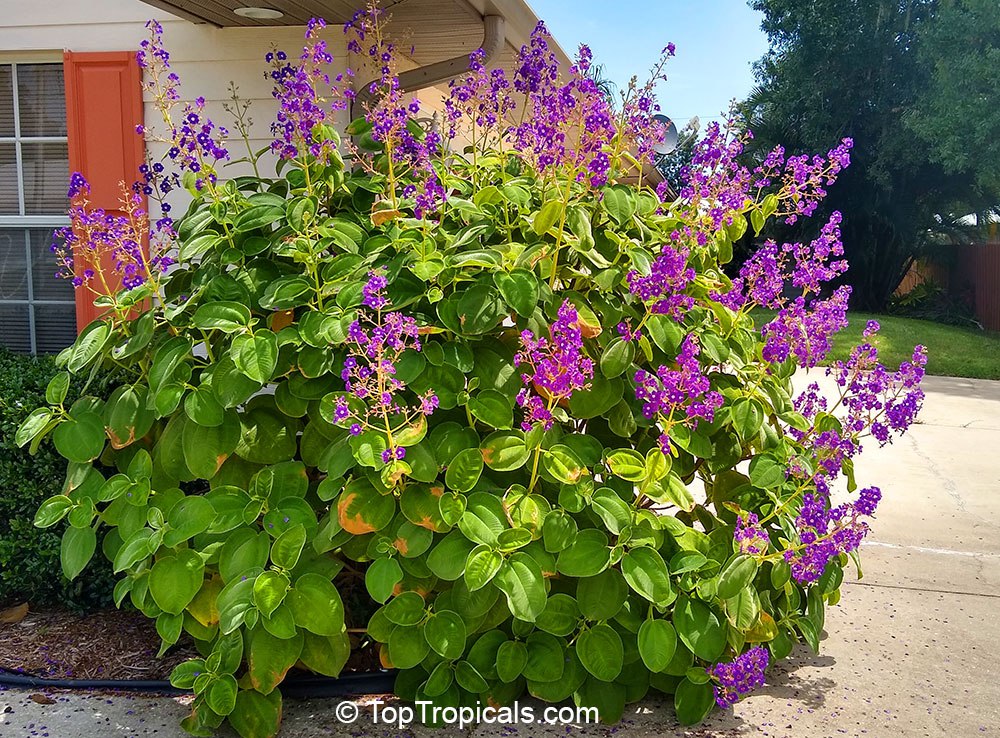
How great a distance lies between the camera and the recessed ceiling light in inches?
143

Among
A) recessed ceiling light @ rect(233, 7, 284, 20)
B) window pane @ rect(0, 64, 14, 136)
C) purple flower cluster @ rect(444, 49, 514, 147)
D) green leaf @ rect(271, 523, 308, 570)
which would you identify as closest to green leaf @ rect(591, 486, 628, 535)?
green leaf @ rect(271, 523, 308, 570)

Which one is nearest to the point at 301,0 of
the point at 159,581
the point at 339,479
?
the point at 339,479

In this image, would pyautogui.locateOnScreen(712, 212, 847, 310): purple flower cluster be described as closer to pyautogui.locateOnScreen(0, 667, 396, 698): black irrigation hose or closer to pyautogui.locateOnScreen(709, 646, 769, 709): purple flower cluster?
pyautogui.locateOnScreen(709, 646, 769, 709): purple flower cluster

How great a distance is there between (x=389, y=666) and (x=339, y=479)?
1.83 ft

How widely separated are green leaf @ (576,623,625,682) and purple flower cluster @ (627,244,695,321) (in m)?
0.90

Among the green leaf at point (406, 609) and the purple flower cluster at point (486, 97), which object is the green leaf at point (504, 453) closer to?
the green leaf at point (406, 609)

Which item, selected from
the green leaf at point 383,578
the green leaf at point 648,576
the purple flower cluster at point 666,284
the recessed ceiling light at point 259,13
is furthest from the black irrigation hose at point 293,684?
the recessed ceiling light at point 259,13

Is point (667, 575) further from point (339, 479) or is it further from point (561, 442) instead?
point (339, 479)

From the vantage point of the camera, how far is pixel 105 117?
406cm

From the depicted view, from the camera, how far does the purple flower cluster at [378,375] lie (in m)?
2.25

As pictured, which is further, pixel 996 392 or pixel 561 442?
pixel 996 392

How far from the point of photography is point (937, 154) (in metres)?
16.3

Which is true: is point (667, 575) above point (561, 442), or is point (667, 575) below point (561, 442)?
below

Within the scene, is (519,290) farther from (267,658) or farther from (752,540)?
(267,658)
